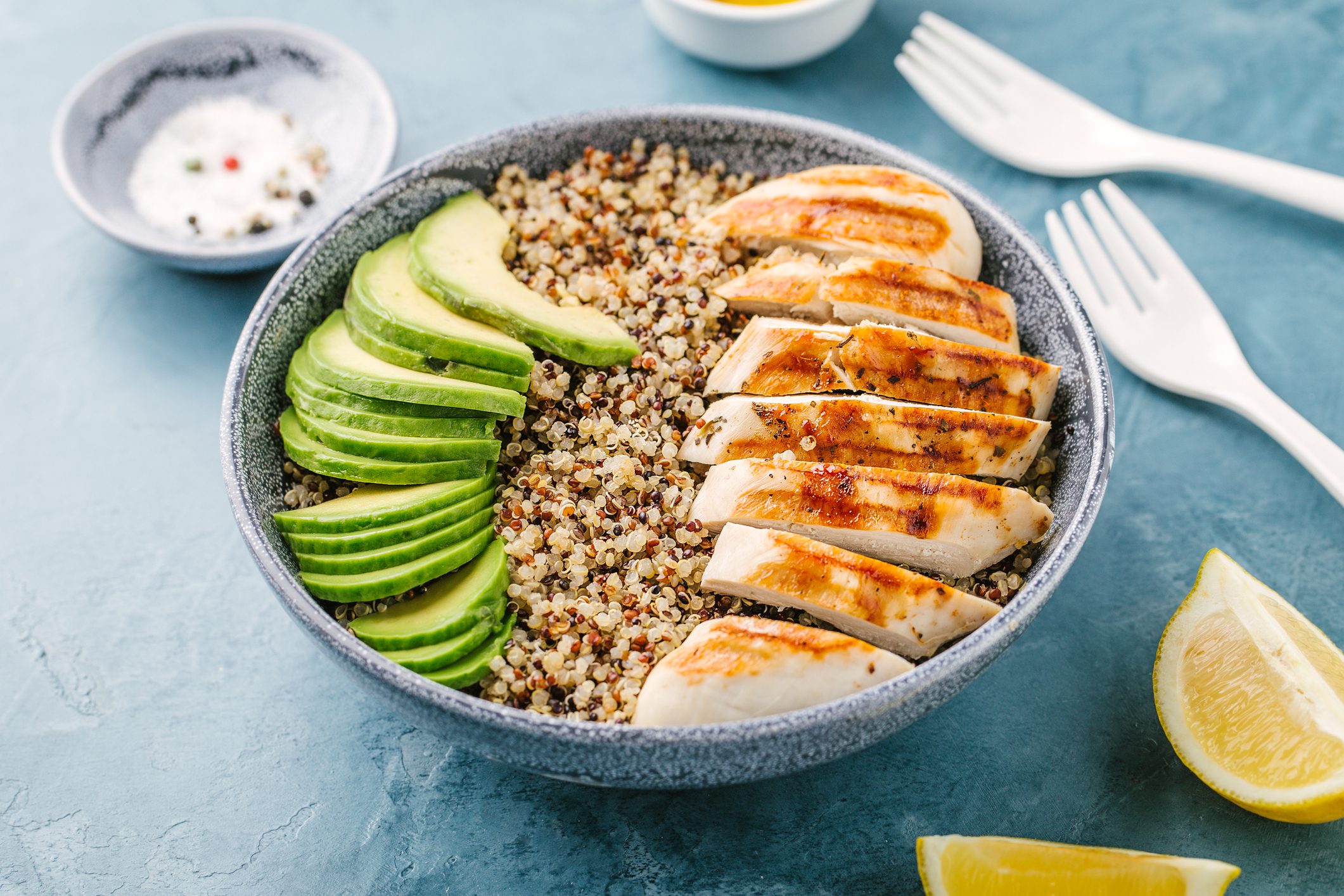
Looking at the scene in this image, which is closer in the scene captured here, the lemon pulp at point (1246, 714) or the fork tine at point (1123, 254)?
the lemon pulp at point (1246, 714)

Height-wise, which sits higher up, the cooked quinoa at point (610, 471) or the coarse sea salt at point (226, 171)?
the cooked quinoa at point (610, 471)

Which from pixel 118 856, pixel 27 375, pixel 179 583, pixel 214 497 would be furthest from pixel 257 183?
pixel 118 856

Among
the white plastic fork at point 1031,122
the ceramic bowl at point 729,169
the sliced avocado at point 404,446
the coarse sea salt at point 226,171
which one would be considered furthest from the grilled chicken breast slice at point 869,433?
the coarse sea salt at point 226,171

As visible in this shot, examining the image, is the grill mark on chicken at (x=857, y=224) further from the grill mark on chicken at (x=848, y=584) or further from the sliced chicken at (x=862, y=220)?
the grill mark on chicken at (x=848, y=584)

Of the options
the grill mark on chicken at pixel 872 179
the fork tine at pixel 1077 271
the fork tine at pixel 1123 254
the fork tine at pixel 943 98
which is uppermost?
the grill mark on chicken at pixel 872 179

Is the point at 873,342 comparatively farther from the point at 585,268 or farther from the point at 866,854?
the point at 866,854

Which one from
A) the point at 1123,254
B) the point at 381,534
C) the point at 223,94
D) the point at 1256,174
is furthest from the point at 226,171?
the point at 1256,174

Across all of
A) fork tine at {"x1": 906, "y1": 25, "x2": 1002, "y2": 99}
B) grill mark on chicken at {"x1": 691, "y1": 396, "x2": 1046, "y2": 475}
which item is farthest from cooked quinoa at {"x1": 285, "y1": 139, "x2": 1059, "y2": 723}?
fork tine at {"x1": 906, "y1": 25, "x2": 1002, "y2": 99}

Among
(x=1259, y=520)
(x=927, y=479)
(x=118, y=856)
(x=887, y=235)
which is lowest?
(x=118, y=856)
